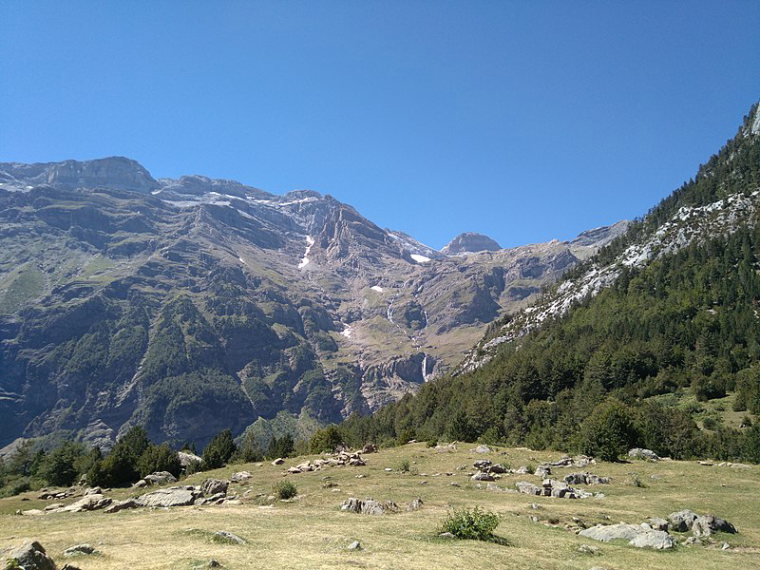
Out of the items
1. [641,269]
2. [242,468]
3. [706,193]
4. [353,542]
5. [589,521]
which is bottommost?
[242,468]

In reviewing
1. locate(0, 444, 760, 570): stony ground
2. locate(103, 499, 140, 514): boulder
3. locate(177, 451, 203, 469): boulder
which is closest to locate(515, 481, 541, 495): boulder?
locate(0, 444, 760, 570): stony ground

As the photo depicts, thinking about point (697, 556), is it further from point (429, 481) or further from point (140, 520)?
point (140, 520)

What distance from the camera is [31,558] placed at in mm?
13391

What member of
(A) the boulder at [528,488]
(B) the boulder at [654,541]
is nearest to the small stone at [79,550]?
(B) the boulder at [654,541]

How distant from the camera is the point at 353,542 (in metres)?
19.4

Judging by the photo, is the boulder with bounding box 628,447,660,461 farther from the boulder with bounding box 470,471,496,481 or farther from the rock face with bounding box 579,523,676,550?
the rock face with bounding box 579,523,676,550

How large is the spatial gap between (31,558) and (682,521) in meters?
31.6

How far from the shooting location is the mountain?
75875 mm

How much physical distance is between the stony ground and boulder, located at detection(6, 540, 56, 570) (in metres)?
1.52

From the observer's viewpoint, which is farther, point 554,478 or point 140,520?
point 554,478

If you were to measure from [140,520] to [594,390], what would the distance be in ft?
352

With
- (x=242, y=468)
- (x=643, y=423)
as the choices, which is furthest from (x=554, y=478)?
(x=242, y=468)

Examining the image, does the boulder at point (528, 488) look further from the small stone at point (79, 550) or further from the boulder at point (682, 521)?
the small stone at point (79, 550)

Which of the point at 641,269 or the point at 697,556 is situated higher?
the point at 641,269
